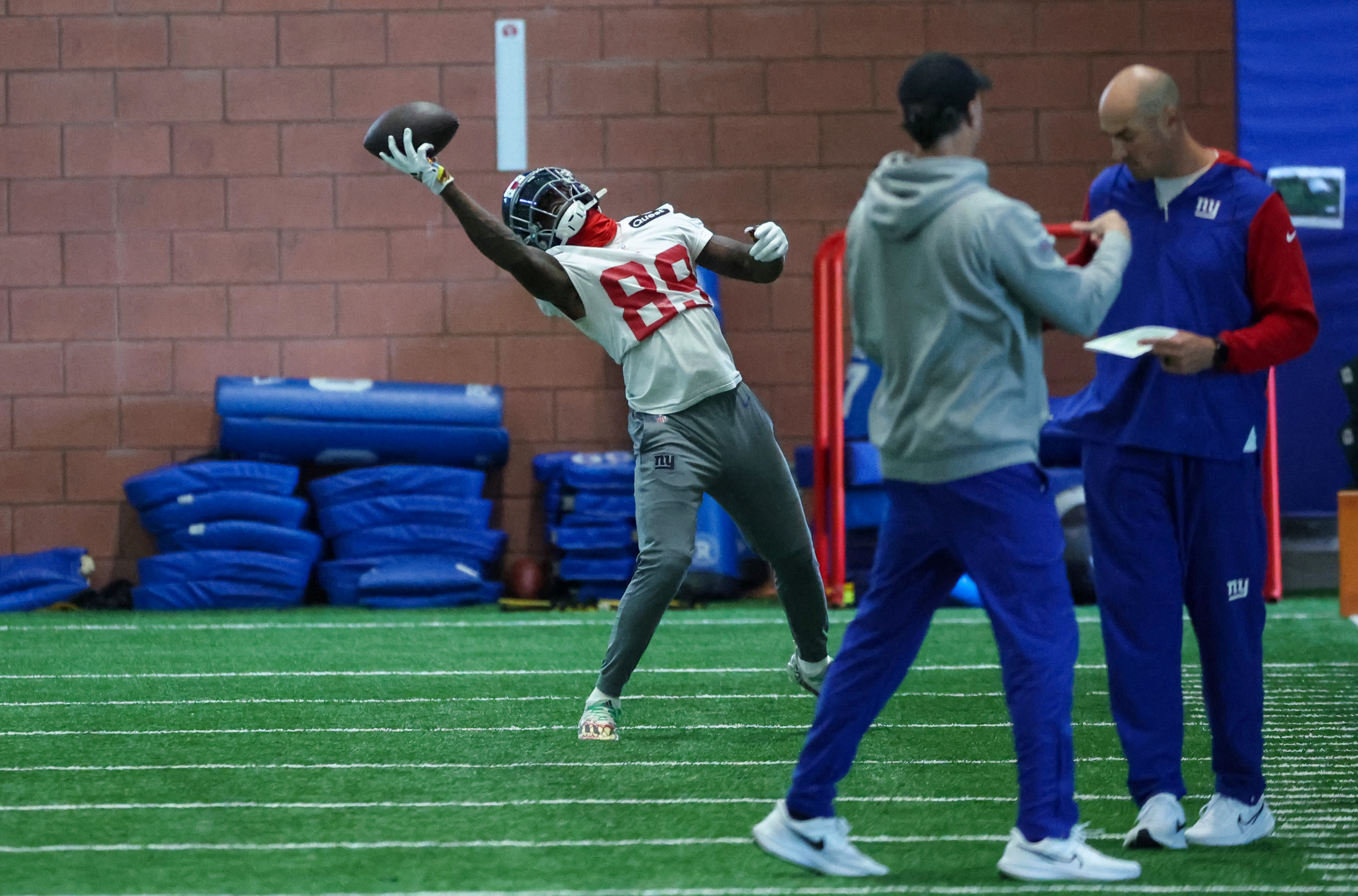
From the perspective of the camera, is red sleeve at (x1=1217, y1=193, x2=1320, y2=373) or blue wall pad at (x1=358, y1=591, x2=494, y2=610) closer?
red sleeve at (x1=1217, y1=193, x2=1320, y2=373)

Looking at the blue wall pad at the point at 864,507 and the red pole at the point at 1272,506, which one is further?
the blue wall pad at the point at 864,507

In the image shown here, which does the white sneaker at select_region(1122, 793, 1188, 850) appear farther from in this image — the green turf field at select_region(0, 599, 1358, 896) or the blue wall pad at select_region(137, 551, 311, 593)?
the blue wall pad at select_region(137, 551, 311, 593)

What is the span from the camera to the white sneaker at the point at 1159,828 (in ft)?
10.0

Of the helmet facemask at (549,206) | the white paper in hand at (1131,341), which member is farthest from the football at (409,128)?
the white paper in hand at (1131,341)

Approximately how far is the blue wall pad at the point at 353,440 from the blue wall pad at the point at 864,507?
1.88 m

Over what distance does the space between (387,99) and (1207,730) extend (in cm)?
621

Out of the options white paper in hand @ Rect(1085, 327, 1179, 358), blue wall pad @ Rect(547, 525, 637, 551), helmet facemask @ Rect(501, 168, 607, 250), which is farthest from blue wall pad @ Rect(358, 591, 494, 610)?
white paper in hand @ Rect(1085, 327, 1179, 358)

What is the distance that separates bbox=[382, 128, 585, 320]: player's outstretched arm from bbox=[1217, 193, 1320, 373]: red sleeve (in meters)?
1.90

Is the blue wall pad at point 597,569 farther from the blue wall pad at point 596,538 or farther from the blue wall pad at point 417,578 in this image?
the blue wall pad at point 417,578

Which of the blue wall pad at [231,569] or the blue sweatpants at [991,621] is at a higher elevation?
the blue sweatpants at [991,621]

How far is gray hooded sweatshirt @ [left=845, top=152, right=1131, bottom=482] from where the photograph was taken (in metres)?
2.67

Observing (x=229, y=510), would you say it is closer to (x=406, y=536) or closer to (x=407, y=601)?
(x=406, y=536)

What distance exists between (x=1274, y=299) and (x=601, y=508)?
5.56m

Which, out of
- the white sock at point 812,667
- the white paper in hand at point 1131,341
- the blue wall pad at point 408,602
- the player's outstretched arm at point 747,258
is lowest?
the blue wall pad at point 408,602
